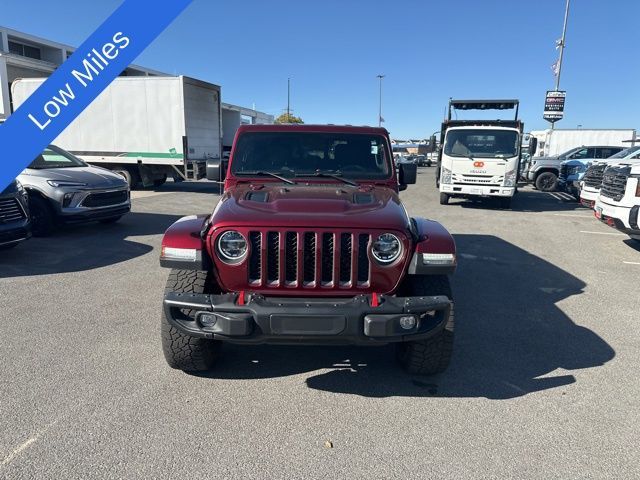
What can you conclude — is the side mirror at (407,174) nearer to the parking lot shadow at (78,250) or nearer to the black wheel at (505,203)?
the parking lot shadow at (78,250)

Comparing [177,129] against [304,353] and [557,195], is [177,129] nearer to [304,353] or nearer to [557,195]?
[304,353]

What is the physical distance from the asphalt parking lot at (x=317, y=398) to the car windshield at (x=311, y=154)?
1.59 m

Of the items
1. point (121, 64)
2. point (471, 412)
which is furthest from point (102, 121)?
point (471, 412)

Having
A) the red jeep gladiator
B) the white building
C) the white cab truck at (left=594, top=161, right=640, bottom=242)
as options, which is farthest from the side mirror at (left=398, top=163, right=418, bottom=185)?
the white building

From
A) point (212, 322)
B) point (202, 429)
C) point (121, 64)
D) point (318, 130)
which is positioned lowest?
point (202, 429)

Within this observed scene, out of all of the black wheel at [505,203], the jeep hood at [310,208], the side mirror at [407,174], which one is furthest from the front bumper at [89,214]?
the black wheel at [505,203]

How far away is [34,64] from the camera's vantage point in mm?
22828

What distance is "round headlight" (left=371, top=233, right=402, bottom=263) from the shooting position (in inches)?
114

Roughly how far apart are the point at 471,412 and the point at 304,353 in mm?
1347

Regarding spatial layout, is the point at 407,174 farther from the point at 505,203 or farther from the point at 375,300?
the point at 505,203

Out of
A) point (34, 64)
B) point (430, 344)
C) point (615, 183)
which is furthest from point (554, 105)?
point (34, 64)

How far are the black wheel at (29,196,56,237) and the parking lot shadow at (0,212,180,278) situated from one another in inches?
7.8

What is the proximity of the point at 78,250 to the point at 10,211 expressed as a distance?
118 centimetres

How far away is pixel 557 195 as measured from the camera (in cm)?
1717
